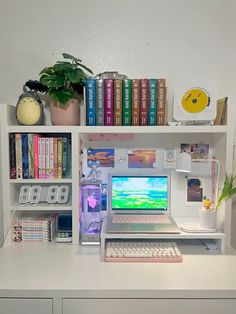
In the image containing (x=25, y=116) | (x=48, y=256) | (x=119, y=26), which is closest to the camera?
(x=48, y=256)

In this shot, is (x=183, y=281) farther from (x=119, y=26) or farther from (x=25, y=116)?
(x=119, y=26)

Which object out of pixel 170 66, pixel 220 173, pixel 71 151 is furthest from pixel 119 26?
pixel 220 173

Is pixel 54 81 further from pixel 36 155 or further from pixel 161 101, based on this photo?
pixel 161 101

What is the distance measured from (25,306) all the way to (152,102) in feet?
3.64

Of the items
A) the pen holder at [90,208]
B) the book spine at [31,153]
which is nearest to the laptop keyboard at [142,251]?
the pen holder at [90,208]

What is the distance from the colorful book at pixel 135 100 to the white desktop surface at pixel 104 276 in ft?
2.34

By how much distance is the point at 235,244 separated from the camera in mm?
1957

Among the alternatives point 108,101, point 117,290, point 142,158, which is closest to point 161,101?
point 108,101

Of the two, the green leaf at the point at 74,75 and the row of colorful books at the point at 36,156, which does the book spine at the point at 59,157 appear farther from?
the green leaf at the point at 74,75

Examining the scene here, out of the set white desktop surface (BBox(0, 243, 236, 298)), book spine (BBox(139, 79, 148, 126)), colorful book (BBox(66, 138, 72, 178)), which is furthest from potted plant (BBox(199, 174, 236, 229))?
colorful book (BBox(66, 138, 72, 178))

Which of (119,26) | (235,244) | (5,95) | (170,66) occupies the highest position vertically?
(119,26)

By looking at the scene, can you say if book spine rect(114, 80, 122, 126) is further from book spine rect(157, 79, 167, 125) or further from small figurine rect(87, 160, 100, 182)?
small figurine rect(87, 160, 100, 182)

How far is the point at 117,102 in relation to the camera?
1682 millimetres

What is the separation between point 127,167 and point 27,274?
2.76 feet
